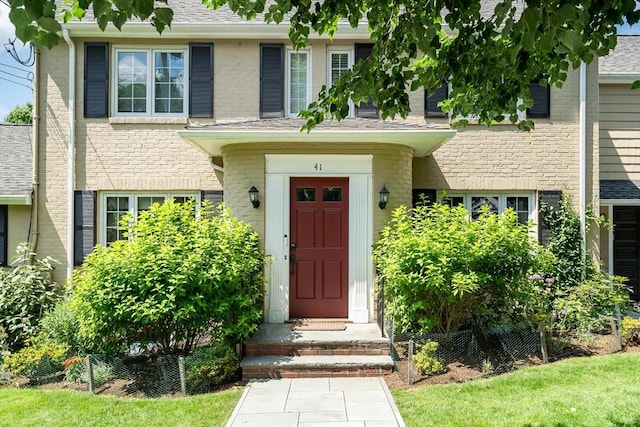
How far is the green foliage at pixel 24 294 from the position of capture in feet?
23.6

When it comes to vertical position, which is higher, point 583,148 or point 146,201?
point 583,148

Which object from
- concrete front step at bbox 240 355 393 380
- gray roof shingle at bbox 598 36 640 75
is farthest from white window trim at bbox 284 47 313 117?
gray roof shingle at bbox 598 36 640 75

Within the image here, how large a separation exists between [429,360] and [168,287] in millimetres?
3591

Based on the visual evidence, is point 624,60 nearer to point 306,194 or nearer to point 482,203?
point 482,203

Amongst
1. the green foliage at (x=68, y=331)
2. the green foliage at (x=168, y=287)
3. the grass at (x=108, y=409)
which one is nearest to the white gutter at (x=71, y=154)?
the green foliage at (x=68, y=331)

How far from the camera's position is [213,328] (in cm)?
614

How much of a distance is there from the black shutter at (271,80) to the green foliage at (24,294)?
5.06 metres

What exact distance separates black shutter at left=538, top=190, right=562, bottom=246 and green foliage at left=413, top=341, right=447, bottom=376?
4100 mm

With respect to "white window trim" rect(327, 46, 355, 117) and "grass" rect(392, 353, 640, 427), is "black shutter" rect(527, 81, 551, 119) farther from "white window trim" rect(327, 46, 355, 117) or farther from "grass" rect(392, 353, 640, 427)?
"grass" rect(392, 353, 640, 427)

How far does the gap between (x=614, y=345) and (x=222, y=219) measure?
6513 mm

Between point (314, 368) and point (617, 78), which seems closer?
point (314, 368)

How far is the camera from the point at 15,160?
925 centimetres

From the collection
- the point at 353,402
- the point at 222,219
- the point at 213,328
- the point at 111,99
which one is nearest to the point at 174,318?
the point at 213,328

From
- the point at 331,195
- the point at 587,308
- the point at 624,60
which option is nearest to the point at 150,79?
the point at 331,195
